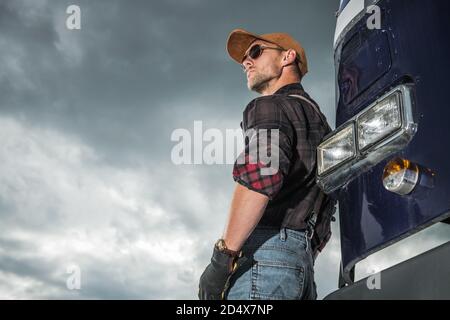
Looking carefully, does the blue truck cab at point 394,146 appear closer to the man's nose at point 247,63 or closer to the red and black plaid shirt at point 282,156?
the red and black plaid shirt at point 282,156

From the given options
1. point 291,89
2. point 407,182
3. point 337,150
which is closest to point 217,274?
point 337,150

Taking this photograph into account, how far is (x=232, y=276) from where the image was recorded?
227 centimetres

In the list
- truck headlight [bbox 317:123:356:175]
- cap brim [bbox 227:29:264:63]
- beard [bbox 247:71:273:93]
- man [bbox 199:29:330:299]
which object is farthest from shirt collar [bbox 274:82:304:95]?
truck headlight [bbox 317:123:356:175]

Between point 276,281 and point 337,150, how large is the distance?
58 centimetres

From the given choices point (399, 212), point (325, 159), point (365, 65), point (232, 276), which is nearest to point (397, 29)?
point (365, 65)

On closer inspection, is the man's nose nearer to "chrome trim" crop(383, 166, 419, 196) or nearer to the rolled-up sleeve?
the rolled-up sleeve

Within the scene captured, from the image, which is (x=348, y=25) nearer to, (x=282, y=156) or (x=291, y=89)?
(x=291, y=89)

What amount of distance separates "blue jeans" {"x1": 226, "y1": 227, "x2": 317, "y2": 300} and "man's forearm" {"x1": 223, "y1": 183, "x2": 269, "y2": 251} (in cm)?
12

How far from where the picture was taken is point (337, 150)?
2.23m

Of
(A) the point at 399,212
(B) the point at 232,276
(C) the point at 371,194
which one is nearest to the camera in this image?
(A) the point at 399,212

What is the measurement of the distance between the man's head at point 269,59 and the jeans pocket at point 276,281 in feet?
3.48

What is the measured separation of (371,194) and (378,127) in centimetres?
26
